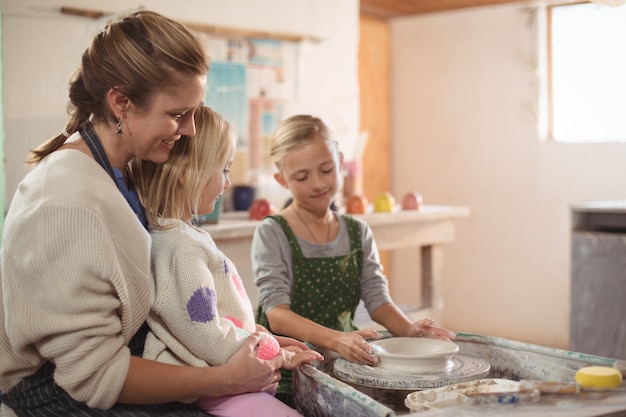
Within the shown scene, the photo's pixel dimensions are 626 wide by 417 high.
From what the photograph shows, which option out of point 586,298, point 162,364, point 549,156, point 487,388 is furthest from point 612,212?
point 162,364

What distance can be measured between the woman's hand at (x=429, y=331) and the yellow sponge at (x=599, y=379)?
441 mm

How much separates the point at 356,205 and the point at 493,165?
192 cm

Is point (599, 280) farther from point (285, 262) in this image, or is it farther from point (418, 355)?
point (418, 355)

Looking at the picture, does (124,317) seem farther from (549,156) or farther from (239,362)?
(549,156)

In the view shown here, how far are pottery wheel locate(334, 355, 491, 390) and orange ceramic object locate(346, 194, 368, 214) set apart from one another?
80.5 inches

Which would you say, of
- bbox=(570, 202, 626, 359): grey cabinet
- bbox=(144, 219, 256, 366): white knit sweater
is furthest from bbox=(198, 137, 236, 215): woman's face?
bbox=(570, 202, 626, 359): grey cabinet

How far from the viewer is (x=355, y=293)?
2.29 metres

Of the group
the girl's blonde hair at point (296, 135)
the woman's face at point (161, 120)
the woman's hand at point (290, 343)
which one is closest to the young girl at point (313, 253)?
the girl's blonde hair at point (296, 135)

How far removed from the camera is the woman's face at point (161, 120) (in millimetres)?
1484

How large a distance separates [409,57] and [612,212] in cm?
228

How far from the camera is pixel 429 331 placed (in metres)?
1.89

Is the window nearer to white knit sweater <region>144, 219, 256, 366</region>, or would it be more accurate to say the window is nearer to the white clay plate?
the white clay plate

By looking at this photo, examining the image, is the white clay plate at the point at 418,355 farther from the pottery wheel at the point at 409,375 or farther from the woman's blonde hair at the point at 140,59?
the woman's blonde hair at the point at 140,59

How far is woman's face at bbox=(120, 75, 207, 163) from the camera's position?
1484mm
